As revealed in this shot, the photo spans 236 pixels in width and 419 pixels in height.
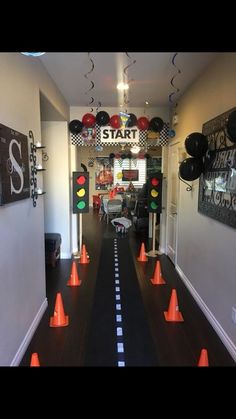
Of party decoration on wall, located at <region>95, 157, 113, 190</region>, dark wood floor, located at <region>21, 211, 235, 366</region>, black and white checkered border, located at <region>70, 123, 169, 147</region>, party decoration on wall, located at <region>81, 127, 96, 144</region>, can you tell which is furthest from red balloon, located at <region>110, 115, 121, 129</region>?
party decoration on wall, located at <region>95, 157, 113, 190</region>

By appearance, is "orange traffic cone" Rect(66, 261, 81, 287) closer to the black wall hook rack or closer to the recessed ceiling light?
the black wall hook rack

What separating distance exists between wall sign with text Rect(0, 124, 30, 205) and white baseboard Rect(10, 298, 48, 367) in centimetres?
120

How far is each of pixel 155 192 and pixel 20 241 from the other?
3.11 meters

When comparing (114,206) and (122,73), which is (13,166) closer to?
(122,73)

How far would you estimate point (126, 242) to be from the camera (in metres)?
6.13

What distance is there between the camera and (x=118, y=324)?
2680mm

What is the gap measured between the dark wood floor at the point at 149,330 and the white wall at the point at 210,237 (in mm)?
151

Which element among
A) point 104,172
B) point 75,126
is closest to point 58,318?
point 75,126

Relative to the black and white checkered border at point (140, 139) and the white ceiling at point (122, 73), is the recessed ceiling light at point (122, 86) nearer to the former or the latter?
the white ceiling at point (122, 73)

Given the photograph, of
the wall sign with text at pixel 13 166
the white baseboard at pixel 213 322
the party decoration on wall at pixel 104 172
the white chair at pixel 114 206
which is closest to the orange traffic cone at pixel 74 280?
the white baseboard at pixel 213 322

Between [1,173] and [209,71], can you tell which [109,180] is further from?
[1,173]
